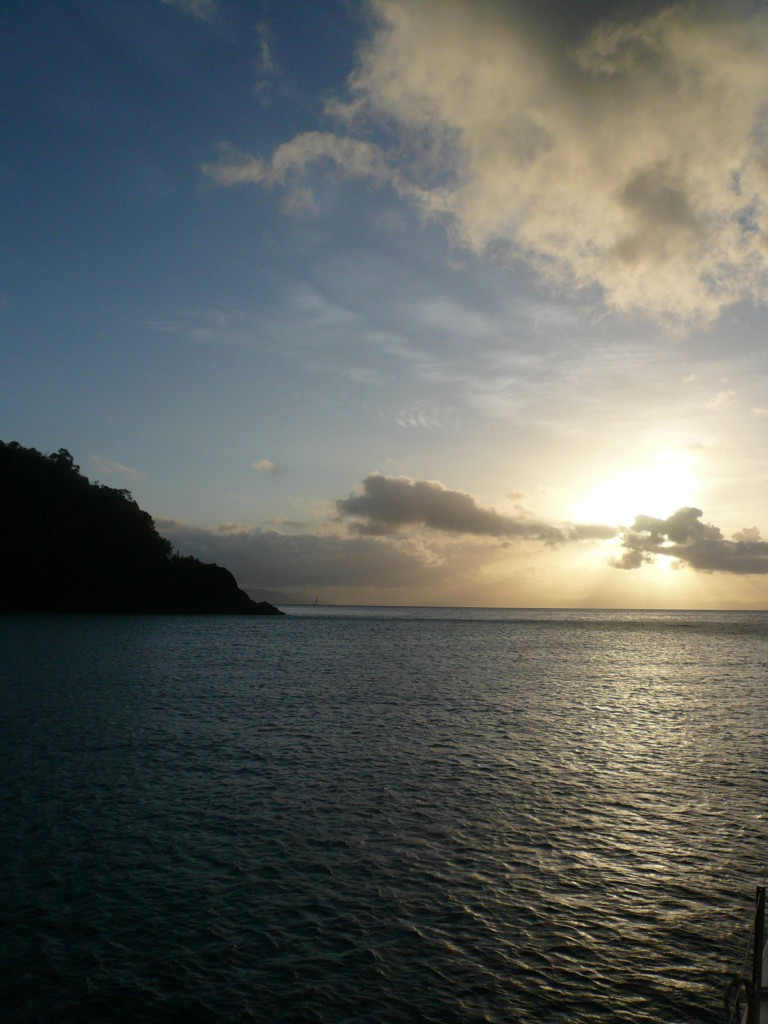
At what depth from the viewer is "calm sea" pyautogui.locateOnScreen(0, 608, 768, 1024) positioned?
15547mm

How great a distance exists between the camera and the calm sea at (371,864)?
15547 millimetres

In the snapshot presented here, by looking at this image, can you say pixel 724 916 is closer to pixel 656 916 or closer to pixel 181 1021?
pixel 656 916

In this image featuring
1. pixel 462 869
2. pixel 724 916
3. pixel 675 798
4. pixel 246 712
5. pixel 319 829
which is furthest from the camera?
pixel 246 712

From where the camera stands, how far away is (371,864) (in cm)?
2253

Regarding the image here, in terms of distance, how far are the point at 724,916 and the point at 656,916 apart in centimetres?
198

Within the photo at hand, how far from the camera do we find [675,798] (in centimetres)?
3162

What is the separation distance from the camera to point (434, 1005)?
49.1ft

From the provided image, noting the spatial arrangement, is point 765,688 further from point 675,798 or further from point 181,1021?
point 181,1021

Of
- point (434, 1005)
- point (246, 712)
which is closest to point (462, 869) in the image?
point (434, 1005)

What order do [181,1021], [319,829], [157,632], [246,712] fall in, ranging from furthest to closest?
[157,632], [246,712], [319,829], [181,1021]

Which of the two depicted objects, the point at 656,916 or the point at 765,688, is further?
the point at 765,688

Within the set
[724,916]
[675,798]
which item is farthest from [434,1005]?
[675,798]

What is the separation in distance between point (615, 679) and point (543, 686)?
716 inches

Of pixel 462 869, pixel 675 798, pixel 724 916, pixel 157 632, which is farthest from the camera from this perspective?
pixel 157 632
